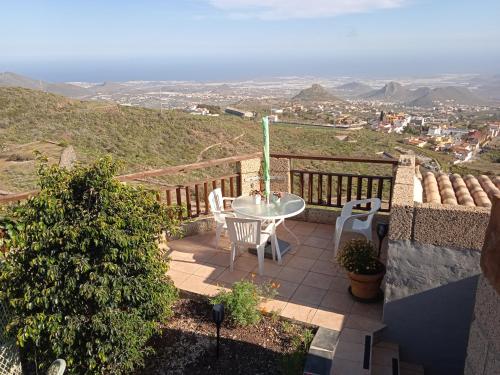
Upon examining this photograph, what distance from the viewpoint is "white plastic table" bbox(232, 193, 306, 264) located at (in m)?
4.54

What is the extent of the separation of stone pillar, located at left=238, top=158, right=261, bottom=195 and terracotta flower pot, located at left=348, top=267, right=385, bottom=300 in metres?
2.41

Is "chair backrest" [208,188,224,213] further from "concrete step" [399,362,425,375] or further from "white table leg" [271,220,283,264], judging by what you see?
"concrete step" [399,362,425,375]

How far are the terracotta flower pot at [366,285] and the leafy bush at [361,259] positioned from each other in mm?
53

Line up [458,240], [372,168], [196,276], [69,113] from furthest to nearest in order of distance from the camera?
[69,113]
[372,168]
[196,276]
[458,240]

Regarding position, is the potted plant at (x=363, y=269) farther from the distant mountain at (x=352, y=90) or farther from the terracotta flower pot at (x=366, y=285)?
the distant mountain at (x=352, y=90)

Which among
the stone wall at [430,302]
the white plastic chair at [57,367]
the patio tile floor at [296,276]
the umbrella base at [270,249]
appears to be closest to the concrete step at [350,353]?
the patio tile floor at [296,276]

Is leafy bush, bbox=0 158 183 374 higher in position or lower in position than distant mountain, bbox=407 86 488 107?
higher

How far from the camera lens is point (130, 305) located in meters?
2.86

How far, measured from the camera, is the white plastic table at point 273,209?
4543 mm

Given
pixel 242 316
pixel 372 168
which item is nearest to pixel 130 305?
pixel 242 316

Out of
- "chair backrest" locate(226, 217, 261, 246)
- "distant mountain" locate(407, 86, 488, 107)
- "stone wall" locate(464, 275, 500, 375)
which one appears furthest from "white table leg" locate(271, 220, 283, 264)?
"distant mountain" locate(407, 86, 488, 107)

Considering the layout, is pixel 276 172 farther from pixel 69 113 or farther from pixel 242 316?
pixel 69 113

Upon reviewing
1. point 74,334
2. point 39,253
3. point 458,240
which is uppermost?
point 39,253

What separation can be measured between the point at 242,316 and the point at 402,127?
44.0 metres
